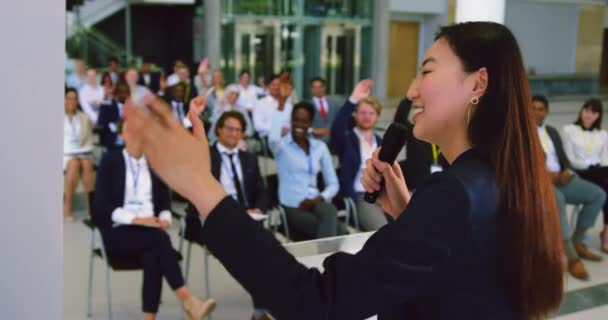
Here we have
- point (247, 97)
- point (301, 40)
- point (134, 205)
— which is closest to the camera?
point (134, 205)

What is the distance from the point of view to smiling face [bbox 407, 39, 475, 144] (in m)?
1.08

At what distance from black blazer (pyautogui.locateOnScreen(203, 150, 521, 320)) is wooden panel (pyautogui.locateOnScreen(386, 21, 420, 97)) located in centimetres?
2185

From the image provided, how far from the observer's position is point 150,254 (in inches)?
169

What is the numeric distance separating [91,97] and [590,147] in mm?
6933

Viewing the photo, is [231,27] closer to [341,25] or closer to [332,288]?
[341,25]

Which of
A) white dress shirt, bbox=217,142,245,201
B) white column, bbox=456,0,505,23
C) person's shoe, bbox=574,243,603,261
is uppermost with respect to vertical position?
white column, bbox=456,0,505,23

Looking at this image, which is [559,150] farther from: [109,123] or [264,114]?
[109,123]

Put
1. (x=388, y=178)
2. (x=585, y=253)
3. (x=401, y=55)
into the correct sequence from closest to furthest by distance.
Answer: (x=388, y=178) → (x=585, y=253) → (x=401, y=55)

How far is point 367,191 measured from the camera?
55.7 inches

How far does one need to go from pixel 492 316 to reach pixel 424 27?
22.5m

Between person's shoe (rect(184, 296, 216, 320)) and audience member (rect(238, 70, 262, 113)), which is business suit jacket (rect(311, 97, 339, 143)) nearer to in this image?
audience member (rect(238, 70, 262, 113))

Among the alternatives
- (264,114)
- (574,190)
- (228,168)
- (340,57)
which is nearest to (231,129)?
(228,168)

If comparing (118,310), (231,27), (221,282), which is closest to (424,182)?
(118,310)

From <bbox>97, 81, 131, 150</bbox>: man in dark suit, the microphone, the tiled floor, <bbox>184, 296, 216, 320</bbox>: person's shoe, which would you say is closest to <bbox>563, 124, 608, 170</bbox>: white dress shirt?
the tiled floor
